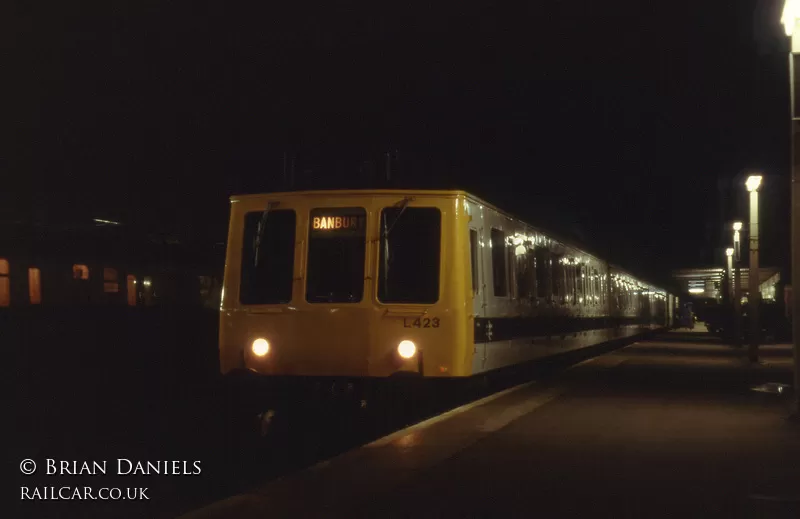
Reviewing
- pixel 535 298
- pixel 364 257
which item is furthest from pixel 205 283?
pixel 364 257

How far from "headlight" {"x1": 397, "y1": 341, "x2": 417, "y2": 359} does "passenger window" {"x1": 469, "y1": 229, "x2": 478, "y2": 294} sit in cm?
105

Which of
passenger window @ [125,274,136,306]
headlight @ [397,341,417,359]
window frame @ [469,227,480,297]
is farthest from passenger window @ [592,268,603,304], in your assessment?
headlight @ [397,341,417,359]

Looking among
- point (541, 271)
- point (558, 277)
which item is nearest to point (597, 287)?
point (558, 277)

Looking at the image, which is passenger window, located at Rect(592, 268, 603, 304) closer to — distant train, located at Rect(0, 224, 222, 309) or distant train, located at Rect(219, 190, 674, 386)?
distant train, located at Rect(0, 224, 222, 309)

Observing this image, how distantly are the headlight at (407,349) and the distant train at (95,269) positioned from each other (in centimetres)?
1147

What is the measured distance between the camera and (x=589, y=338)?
25406mm

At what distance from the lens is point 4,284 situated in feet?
66.3

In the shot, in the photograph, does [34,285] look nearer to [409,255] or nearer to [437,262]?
[409,255]

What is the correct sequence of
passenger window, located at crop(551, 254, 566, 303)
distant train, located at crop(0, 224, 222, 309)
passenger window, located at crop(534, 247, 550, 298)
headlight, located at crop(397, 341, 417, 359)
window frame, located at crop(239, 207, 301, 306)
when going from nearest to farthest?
headlight, located at crop(397, 341, 417, 359) < window frame, located at crop(239, 207, 301, 306) < passenger window, located at crop(534, 247, 550, 298) < passenger window, located at crop(551, 254, 566, 303) < distant train, located at crop(0, 224, 222, 309)

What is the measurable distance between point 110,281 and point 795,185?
15.5m

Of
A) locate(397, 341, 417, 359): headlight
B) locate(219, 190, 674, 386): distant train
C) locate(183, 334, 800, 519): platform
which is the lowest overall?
locate(183, 334, 800, 519): platform

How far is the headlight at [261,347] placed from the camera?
11641 mm

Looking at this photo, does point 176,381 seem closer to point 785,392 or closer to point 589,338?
point 589,338

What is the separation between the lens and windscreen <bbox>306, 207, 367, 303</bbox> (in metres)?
11.6
